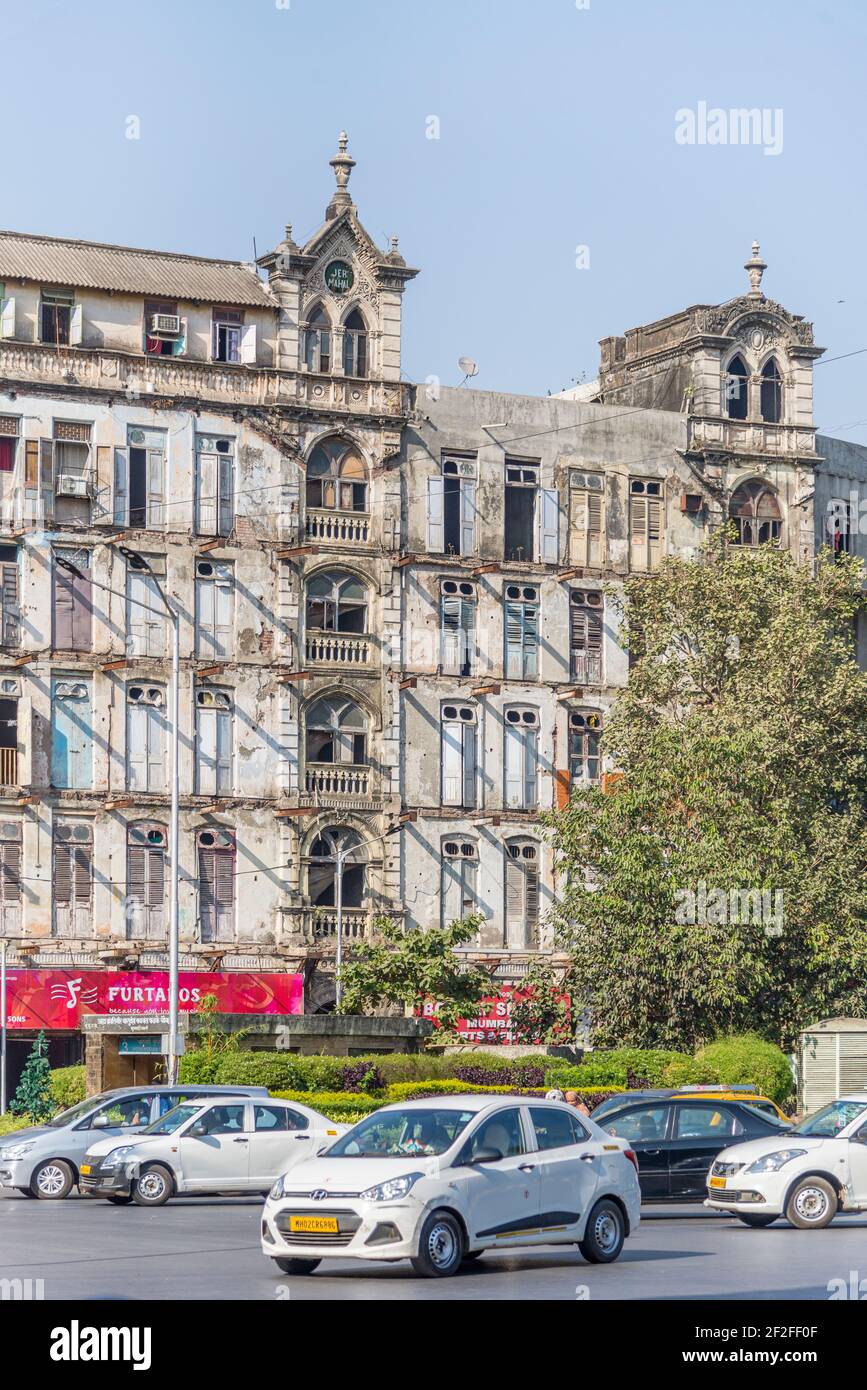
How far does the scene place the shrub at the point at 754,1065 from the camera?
4741 cm

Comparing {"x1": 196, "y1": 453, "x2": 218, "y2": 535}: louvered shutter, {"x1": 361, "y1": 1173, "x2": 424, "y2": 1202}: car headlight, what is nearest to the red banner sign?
{"x1": 196, "y1": 453, "x2": 218, "y2": 535}: louvered shutter

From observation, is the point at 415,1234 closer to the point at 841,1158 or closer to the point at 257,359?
the point at 841,1158

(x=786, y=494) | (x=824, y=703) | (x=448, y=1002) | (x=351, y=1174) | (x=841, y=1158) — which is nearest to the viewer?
(x=351, y=1174)

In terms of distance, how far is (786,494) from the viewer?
7200 centimetres

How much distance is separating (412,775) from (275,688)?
15.7 ft

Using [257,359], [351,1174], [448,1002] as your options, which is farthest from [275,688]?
[351,1174]

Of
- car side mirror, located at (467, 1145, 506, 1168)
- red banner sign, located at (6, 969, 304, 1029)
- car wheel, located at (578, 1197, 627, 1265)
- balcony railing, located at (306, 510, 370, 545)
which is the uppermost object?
balcony railing, located at (306, 510, 370, 545)

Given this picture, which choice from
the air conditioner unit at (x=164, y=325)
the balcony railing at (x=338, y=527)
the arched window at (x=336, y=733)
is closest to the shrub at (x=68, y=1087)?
the arched window at (x=336, y=733)

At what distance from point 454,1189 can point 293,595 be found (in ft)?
147

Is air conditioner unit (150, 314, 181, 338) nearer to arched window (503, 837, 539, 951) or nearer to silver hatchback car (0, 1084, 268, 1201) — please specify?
arched window (503, 837, 539, 951)

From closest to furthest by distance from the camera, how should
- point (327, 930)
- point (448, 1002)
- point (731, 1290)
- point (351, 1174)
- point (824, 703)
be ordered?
point (731, 1290), point (351, 1174), point (448, 1002), point (824, 703), point (327, 930)

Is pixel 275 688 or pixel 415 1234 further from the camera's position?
pixel 275 688

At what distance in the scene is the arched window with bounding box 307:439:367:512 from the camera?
65250 mm

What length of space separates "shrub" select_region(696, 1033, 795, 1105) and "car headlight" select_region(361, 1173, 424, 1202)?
27.9m
